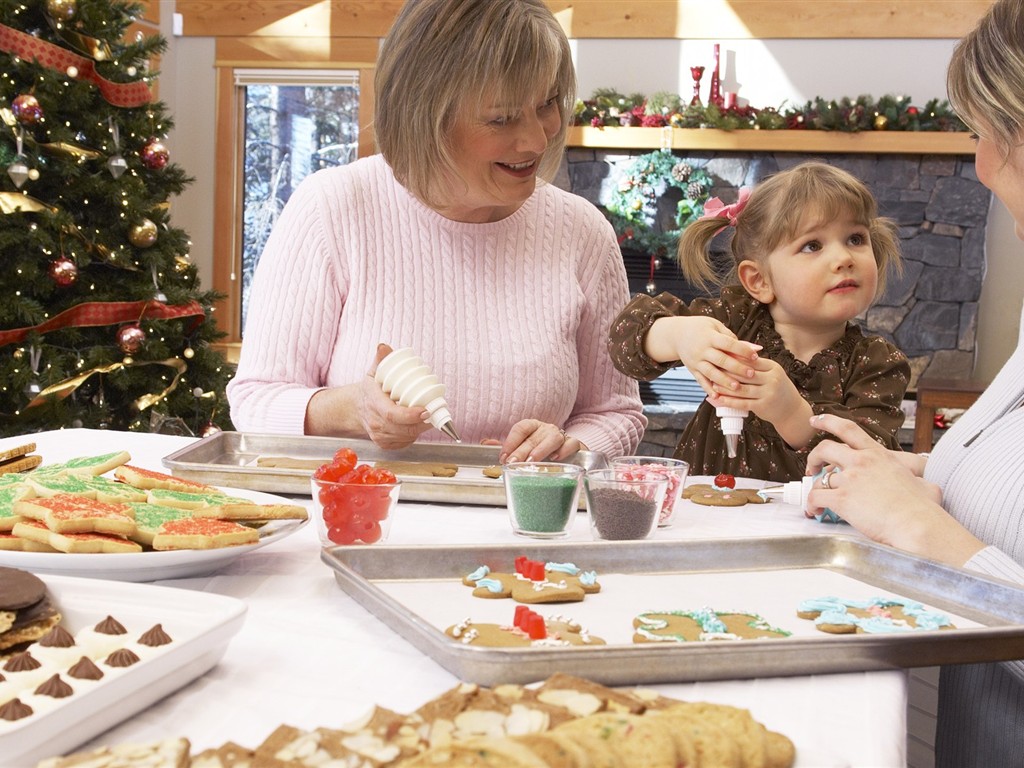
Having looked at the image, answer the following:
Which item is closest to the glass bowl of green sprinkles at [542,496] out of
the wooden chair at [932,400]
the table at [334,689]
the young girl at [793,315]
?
the table at [334,689]

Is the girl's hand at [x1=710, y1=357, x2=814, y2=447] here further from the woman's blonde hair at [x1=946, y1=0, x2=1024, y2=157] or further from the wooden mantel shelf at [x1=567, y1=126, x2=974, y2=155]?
the wooden mantel shelf at [x1=567, y1=126, x2=974, y2=155]

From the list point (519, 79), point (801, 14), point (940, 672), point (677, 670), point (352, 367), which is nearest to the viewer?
point (677, 670)

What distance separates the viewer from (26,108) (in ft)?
11.7

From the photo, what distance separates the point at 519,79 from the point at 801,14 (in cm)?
442

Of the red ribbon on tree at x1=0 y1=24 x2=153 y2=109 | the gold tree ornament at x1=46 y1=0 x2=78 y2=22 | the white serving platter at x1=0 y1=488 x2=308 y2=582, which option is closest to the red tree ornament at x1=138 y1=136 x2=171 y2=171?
the red ribbon on tree at x1=0 y1=24 x2=153 y2=109

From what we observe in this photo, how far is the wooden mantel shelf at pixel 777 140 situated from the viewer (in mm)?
5457

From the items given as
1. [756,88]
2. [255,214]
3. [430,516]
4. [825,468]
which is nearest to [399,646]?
[430,516]

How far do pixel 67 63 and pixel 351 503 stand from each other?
3.38m

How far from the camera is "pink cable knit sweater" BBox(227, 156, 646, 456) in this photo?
1.92 metres

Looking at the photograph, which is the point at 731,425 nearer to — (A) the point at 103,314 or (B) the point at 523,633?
(B) the point at 523,633

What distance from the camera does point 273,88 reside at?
650cm

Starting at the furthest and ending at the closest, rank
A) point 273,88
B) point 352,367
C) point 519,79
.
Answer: point 273,88, point 352,367, point 519,79

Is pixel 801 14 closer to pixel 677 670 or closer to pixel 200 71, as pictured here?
pixel 200 71

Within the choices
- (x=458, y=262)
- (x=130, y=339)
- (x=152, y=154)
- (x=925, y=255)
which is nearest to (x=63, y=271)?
(x=130, y=339)
